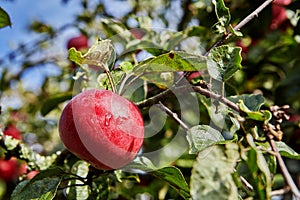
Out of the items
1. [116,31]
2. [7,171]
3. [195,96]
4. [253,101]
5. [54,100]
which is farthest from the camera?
[7,171]

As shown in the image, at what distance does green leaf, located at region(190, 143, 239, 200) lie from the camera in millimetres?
669

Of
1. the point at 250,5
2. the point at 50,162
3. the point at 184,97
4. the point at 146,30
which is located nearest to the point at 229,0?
the point at 250,5

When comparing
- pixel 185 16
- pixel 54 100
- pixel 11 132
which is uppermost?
pixel 185 16

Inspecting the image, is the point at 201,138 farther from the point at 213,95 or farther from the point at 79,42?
the point at 79,42

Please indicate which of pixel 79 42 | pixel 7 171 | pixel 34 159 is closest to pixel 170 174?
pixel 34 159

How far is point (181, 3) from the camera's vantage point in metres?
2.17

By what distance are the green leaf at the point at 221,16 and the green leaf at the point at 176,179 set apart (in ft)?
0.96

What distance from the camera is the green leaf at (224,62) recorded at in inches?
36.2

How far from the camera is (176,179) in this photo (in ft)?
3.36

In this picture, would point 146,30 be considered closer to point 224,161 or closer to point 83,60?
point 83,60

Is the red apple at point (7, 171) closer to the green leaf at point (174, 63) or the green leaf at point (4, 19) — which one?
the green leaf at point (4, 19)

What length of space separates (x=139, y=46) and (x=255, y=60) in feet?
2.24

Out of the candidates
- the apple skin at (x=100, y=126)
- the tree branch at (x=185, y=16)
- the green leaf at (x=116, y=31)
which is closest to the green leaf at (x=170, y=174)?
the apple skin at (x=100, y=126)

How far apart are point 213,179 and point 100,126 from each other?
0.30 meters
